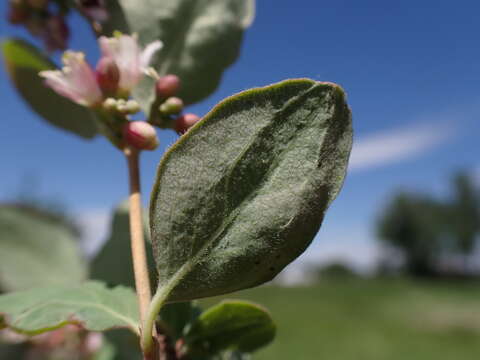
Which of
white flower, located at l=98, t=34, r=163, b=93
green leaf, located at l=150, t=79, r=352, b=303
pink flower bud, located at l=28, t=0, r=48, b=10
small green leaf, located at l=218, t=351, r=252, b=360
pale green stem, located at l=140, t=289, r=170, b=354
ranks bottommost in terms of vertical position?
small green leaf, located at l=218, t=351, r=252, b=360

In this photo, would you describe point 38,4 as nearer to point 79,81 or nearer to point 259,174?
point 79,81

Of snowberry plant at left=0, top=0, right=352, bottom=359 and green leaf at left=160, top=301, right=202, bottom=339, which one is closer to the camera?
snowberry plant at left=0, top=0, right=352, bottom=359

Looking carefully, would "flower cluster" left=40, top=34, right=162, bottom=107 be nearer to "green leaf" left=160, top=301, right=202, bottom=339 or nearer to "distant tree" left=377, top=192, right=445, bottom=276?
"green leaf" left=160, top=301, right=202, bottom=339

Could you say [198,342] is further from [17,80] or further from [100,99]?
[17,80]

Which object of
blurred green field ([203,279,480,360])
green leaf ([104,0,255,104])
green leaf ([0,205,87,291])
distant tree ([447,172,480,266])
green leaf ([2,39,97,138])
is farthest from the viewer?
distant tree ([447,172,480,266])

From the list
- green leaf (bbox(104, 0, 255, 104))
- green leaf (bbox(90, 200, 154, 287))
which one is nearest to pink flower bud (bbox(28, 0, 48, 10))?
green leaf (bbox(104, 0, 255, 104))

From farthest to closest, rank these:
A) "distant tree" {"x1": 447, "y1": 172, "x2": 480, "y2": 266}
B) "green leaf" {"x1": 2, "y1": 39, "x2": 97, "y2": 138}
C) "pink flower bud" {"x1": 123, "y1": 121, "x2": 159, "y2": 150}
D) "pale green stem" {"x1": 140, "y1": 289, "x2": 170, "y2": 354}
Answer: "distant tree" {"x1": 447, "y1": 172, "x2": 480, "y2": 266} → "green leaf" {"x1": 2, "y1": 39, "x2": 97, "y2": 138} → "pink flower bud" {"x1": 123, "y1": 121, "x2": 159, "y2": 150} → "pale green stem" {"x1": 140, "y1": 289, "x2": 170, "y2": 354}

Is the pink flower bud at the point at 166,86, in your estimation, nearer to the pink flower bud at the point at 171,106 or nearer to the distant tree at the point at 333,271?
the pink flower bud at the point at 171,106

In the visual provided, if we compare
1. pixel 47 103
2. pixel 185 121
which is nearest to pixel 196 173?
pixel 185 121
